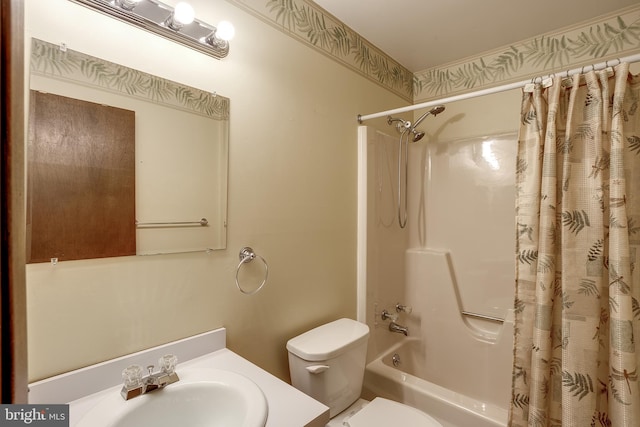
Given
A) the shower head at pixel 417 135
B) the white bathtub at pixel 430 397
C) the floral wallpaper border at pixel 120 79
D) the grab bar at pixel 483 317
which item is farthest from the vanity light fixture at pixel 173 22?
the grab bar at pixel 483 317

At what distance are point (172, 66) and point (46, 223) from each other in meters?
0.64

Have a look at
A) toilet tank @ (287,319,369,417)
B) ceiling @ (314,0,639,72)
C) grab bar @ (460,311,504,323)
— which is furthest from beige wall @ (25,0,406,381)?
grab bar @ (460,311,504,323)

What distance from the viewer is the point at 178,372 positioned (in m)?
0.97

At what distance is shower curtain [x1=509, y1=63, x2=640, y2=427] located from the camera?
1.06 metres

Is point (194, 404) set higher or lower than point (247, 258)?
lower

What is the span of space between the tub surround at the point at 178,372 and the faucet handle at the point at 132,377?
0.28 feet

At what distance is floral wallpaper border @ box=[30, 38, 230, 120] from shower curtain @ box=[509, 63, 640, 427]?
1316mm

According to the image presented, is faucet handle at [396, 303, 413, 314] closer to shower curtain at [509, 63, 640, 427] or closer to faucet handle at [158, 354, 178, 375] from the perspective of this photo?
shower curtain at [509, 63, 640, 427]

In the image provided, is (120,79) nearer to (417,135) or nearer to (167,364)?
(167,364)

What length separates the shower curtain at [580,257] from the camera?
3.46ft

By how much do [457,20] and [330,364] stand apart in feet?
6.38

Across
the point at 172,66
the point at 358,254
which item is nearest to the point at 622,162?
the point at 358,254

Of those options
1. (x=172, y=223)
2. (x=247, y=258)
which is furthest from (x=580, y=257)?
(x=172, y=223)

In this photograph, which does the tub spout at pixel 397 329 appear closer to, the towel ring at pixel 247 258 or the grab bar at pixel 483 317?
the grab bar at pixel 483 317
